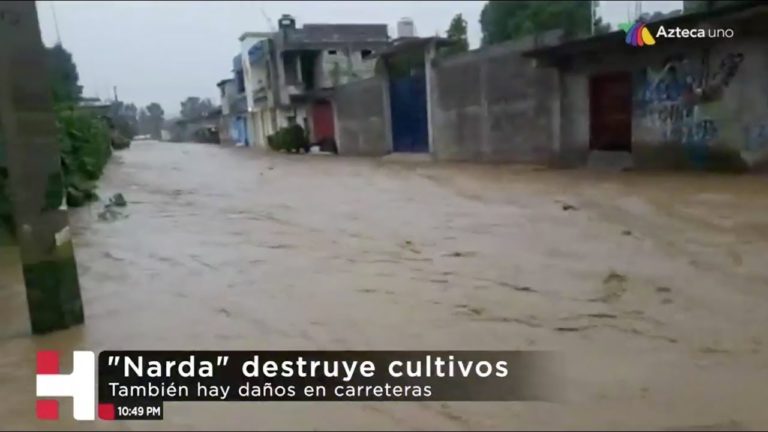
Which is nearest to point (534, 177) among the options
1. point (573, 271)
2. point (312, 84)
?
point (573, 271)

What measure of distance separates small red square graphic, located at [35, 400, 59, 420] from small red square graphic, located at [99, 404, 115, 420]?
0.74ft

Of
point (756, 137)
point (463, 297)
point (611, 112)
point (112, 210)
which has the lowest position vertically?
point (463, 297)

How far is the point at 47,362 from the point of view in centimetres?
361

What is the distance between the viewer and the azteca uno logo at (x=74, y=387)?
287 cm

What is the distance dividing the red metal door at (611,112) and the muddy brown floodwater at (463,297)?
4.09 metres

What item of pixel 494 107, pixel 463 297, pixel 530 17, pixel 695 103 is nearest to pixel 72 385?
pixel 463 297

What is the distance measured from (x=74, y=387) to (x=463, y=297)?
8.69 feet

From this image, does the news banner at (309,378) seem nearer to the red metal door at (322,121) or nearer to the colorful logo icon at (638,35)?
the colorful logo icon at (638,35)

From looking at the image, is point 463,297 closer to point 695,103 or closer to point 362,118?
point 695,103

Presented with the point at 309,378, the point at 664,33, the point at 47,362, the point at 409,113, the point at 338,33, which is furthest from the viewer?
the point at 338,33

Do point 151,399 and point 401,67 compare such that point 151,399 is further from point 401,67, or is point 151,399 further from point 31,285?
point 401,67

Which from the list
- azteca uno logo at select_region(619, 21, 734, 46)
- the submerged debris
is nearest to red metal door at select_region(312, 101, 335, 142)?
azteca uno logo at select_region(619, 21, 734, 46)

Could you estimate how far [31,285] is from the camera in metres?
4.05

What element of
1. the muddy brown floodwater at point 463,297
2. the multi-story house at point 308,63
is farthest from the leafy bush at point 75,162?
the multi-story house at point 308,63
